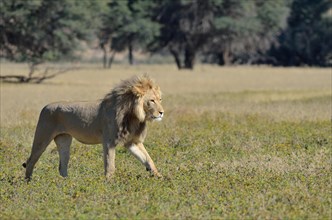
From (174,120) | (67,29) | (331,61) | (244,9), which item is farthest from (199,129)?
(331,61)

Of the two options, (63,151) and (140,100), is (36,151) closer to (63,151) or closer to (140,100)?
(63,151)

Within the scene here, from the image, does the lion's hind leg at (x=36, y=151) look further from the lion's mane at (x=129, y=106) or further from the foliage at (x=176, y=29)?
the foliage at (x=176, y=29)

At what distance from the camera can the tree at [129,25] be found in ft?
208

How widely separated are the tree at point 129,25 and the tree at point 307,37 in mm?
17942

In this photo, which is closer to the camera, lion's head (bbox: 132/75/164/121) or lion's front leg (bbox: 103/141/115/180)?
lion's front leg (bbox: 103/141/115/180)

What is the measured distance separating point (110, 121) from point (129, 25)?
52.8 metres

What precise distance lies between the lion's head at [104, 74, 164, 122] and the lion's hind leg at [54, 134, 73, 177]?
1127 mm

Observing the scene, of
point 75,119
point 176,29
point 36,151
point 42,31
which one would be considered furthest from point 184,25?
point 75,119

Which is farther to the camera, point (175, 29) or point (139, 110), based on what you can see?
point (175, 29)

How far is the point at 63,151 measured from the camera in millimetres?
12180

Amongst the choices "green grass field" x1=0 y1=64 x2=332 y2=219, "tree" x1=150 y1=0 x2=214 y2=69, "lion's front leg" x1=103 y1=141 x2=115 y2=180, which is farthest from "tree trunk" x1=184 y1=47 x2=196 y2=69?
"lion's front leg" x1=103 y1=141 x2=115 y2=180

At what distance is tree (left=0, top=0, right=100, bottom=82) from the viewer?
41562 millimetres

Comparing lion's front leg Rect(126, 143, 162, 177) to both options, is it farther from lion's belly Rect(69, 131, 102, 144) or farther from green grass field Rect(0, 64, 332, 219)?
lion's belly Rect(69, 131, 102, 144)

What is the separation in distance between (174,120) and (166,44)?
45.2 meters
